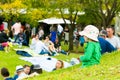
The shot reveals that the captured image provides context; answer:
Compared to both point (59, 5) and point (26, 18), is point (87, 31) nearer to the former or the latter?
point (59, 5)

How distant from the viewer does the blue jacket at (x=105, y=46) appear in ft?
43.7

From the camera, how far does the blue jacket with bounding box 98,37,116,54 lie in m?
13.3

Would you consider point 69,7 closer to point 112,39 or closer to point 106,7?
point 106,7

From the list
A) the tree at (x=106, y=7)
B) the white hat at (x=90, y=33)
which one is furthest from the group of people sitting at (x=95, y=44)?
the tree at (x=106, y=7)

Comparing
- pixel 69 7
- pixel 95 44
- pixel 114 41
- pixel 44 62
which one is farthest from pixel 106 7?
pixel 95 44

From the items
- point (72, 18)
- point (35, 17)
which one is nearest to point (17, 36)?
point (72, 18)

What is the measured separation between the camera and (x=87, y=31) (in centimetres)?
994

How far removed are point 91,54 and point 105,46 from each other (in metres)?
3.99

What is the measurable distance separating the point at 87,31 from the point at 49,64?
10.1 metres

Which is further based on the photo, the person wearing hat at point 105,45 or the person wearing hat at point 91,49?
the person wearing hat at point 105,45

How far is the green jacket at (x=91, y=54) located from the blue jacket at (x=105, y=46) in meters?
3.32

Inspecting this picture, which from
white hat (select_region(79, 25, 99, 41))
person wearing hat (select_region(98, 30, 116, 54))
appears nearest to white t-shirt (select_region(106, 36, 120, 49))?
person wearing hat (select_region(98, 30, 116, 54))

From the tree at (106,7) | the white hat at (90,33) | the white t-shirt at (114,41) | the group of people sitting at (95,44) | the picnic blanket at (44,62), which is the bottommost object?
the picnic blanket at (44,62)

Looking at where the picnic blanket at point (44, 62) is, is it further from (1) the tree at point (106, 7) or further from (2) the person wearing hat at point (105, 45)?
(1) the tree at point (106, 7)
